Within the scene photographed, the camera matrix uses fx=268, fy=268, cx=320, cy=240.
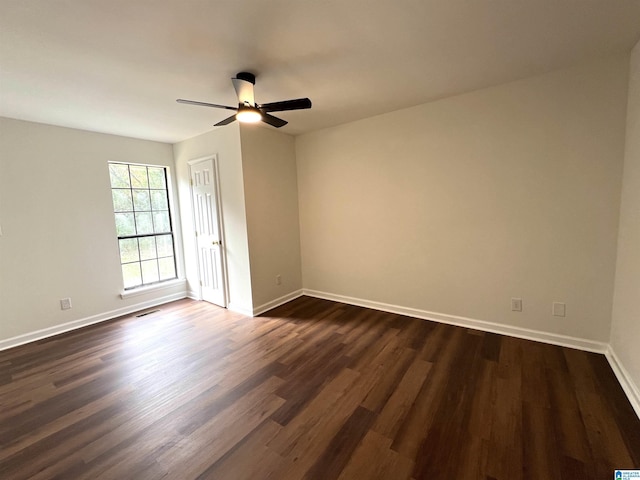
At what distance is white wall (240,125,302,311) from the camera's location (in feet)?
11.7

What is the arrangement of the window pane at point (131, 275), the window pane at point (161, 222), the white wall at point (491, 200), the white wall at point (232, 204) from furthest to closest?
1. the window pane at point (161, 222)
2. the window pane at point (131, 275)
3. the white wall at point (232, 204)
4. the white wall at point (491, 200)

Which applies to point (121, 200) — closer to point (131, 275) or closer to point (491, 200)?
point (131, 275)

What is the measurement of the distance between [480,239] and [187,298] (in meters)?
4.35

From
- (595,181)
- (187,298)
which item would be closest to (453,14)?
(595,181)

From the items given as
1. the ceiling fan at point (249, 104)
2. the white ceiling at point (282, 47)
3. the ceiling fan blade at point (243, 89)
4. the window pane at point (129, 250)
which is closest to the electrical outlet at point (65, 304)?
the window pane at point (129, 250)

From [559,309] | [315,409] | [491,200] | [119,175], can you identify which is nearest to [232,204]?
[119,175]

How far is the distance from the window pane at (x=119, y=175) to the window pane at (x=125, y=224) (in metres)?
0.43

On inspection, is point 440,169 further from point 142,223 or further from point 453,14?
point 142,223

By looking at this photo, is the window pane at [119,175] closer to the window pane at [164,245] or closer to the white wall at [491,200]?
the window pane at [164,245]

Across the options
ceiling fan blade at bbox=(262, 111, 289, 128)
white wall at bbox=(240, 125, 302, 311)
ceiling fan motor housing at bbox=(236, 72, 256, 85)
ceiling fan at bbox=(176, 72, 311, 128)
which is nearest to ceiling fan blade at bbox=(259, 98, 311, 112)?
ceiling fan at bbox=(176, 72, 311, 128)

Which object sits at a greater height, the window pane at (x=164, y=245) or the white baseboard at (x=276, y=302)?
the window pane at (x=164, y=245)

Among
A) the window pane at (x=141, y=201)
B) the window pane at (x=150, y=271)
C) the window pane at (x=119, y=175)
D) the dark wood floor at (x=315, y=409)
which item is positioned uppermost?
the window pane at (x=119, y=175)

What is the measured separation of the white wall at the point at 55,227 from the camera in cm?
297

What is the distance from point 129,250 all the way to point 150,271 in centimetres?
46
